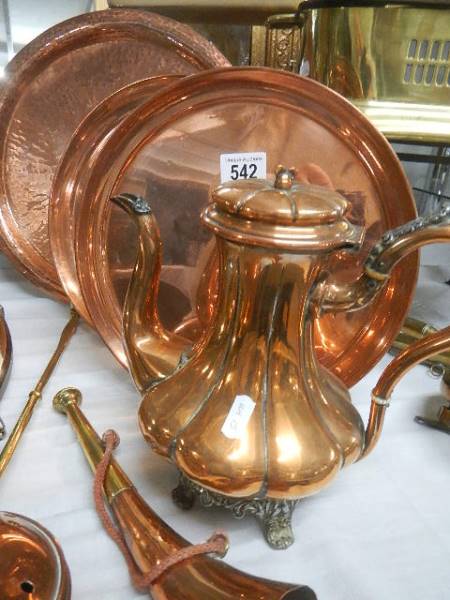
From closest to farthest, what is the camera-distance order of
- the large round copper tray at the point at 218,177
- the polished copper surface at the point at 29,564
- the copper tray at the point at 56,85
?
the polished copper surface at the point at 29,564, the large round copper tray at the point at 218,177, the copper tray at the point at 56,85

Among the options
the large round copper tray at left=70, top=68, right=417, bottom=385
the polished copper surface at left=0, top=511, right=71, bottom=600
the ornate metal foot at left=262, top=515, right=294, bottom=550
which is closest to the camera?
the polished copper surface at left=0, top=511, right=71, bottom=600

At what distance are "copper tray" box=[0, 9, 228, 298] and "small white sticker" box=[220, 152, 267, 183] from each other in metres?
0.21

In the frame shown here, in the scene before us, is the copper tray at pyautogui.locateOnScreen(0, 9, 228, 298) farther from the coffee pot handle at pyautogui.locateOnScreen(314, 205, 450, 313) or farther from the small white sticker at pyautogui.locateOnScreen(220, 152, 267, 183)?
the coffee pot handle at pyautogui.locateOnScreen(314, 205, 450, 313)

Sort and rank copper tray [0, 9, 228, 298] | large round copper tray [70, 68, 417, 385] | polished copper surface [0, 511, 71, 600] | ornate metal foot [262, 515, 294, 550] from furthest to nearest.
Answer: copper tray [0, 9, 228, 298] → large round copper tray [70, 68, 417, 385] → ornate metal foot [262, 515, 294, 550] → polished copper surface [0, 511, 71, 600]

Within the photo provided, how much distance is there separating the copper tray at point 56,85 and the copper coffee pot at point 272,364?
451 mm

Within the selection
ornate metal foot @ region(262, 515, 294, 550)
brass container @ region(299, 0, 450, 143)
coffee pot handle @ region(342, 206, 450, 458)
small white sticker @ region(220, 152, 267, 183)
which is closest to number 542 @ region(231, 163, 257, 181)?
small white sticker @ region(220, 152, 267, 183)

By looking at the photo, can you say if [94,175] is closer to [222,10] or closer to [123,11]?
[123,11]

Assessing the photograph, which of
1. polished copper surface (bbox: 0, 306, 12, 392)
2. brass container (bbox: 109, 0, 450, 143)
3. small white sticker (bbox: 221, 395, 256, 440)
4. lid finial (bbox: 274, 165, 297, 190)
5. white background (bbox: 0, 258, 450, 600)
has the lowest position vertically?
white background (bbox: 0, 258, 450, 600)

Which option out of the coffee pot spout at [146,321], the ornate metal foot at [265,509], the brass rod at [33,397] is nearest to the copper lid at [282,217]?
the coffee pot spout at [146,321]

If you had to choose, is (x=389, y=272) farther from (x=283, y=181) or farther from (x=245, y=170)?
(x=245, y=170)

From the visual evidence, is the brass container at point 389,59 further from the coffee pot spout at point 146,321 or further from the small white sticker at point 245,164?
the coffee pot spout at point 146,321

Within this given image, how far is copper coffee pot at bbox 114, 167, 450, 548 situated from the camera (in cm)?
35

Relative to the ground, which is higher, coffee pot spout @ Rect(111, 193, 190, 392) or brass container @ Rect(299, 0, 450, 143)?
brass container @ Rect(299, 0, 450, 143)

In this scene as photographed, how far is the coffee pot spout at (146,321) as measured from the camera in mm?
459
